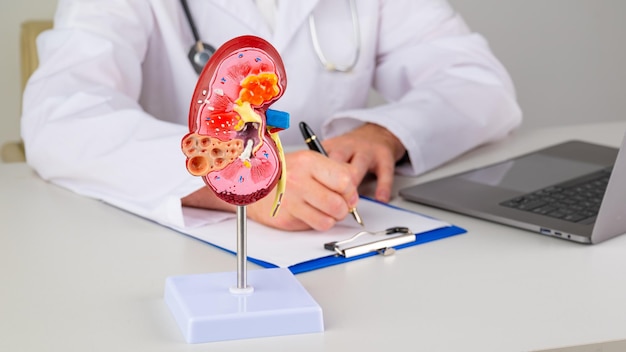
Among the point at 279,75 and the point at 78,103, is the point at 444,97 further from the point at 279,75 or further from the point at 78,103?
the point at 279,75

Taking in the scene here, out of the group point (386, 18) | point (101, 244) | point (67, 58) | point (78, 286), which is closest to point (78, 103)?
point (67, 58)

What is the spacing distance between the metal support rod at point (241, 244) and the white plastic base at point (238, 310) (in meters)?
0.01

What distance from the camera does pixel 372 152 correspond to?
1304mm

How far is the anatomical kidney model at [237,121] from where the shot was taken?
78 cm

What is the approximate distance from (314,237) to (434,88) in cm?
57

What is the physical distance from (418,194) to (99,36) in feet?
1.75

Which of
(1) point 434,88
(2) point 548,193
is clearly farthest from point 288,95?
(2) point 548,193

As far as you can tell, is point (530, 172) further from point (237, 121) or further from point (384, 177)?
point (237, 121)

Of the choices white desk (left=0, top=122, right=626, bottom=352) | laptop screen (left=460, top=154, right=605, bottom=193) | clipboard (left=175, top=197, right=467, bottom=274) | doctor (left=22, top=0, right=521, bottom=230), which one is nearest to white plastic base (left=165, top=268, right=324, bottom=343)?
white desk (left=0, top=122, right=626, bottom=352)

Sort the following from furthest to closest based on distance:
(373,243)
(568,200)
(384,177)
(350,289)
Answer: (384,177) < (568,200) < (373,243) < (350,289)

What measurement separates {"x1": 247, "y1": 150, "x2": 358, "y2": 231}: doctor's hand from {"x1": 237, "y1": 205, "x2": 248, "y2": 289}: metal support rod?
23 cm

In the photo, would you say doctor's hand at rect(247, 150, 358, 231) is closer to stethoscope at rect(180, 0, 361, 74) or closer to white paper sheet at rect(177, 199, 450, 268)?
white paper sheet at rect(177, 199, 450, 268)

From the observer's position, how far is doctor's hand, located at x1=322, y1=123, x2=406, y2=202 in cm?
125

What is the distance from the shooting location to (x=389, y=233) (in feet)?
3.38
